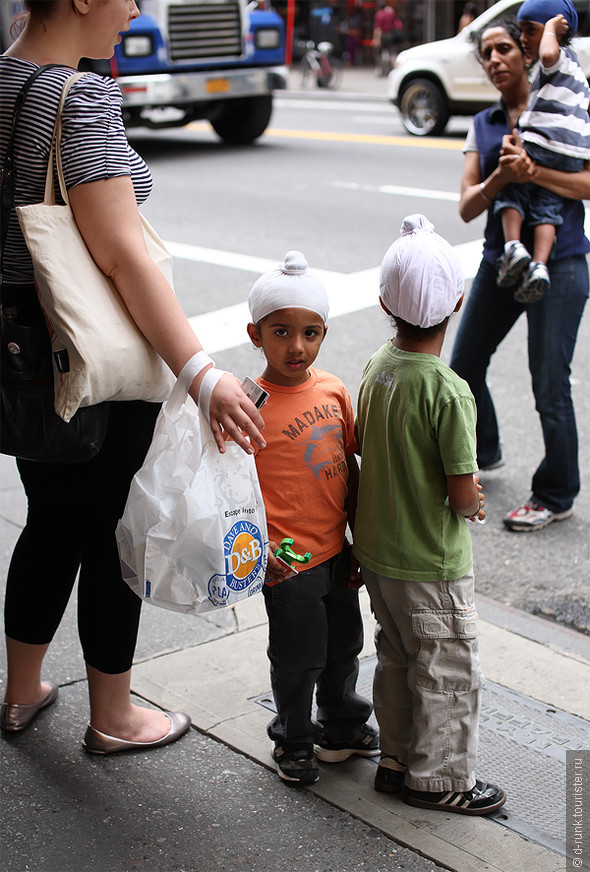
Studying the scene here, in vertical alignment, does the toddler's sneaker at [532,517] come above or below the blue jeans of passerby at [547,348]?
below

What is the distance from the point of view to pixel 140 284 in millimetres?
2217

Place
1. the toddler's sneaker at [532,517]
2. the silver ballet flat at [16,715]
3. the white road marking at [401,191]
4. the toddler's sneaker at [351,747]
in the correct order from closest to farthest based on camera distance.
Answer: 1. the toddler's sneaker at [351,747]
2. the silver ballet flat at [16,715]
3. the toddler's sneaker at [532,517]
4. the white road marking at [401,191]

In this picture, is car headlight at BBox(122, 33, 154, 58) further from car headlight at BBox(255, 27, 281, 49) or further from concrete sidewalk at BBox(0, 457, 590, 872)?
concrete sidewalk at BBox(0, 457, 590, 872)

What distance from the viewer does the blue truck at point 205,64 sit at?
1250cm

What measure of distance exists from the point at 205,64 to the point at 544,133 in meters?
10.3

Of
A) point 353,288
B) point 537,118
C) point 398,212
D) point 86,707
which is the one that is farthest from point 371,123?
point 86,707

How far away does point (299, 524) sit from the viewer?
245cm

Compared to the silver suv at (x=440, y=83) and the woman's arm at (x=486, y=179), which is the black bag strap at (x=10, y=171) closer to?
the woman's arm at (x=486, y=179)


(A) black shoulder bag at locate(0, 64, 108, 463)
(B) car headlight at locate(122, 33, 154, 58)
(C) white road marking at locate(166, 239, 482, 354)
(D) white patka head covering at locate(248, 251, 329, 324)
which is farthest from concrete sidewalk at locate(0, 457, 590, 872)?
(B) car headlight at locate(122, 33, 154, 58)

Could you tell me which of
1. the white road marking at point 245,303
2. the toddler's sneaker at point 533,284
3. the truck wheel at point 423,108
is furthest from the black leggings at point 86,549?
the truck wheel at point 423,108

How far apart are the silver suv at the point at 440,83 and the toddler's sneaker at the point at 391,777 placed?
1225 centimetres

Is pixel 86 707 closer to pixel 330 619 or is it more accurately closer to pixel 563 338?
pixel 330 619

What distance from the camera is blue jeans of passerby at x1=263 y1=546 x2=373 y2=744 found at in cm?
246

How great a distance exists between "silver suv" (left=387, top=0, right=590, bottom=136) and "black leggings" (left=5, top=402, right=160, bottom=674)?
1210cm
